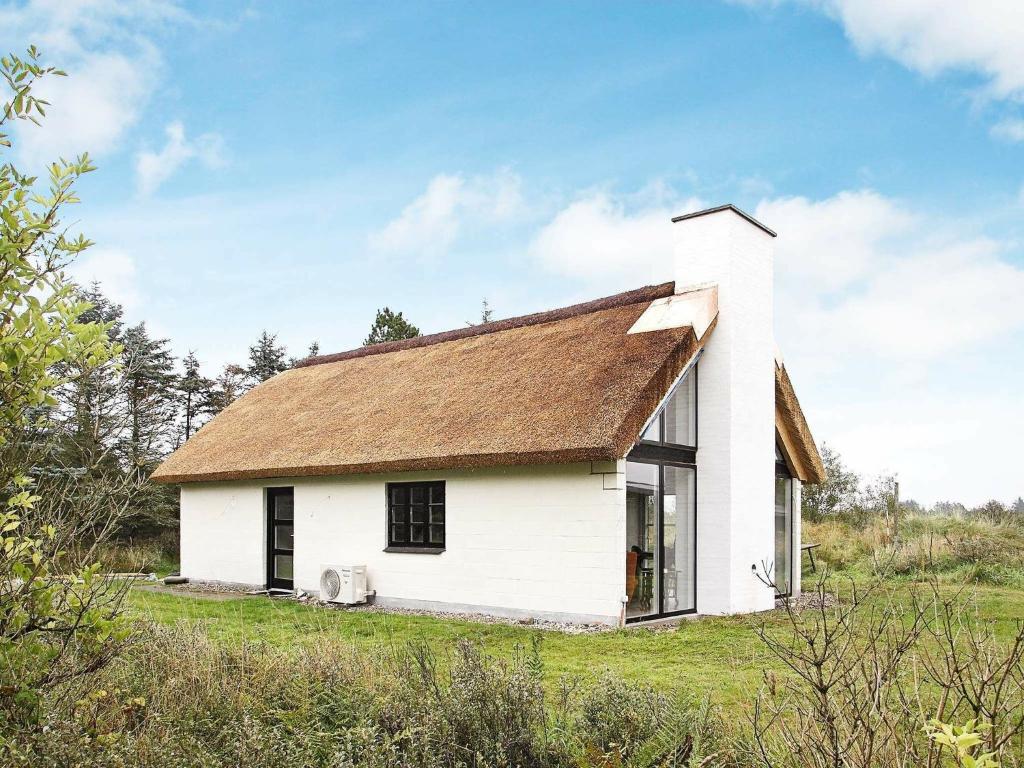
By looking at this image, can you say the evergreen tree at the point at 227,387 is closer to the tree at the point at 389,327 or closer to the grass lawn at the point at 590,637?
the tree at the point at 389,327

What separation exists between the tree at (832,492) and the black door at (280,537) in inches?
538

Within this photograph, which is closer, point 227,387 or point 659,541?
point 659,541

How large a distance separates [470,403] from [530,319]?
269 cm

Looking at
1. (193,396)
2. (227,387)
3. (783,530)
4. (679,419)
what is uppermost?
(227,387)

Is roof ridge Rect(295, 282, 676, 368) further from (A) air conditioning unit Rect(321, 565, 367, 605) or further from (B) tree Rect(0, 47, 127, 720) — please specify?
(B) tree Rect(0, 47, 127, 720)

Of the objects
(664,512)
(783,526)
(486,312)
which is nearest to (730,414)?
(664,512)

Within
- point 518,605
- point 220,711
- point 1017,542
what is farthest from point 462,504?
point 1017,542

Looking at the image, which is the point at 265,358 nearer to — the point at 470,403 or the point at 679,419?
the point at 470,403

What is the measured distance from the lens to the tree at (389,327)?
32000 mm

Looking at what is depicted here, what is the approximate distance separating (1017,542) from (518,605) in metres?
12.2

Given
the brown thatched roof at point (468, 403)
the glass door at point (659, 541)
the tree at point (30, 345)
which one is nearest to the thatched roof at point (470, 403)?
the brown thatched roof at point (468, 403)

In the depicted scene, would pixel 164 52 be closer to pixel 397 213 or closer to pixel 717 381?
pixel 397 213

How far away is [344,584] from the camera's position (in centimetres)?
1322

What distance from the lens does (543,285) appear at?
25.4m
